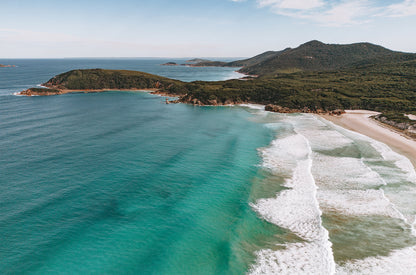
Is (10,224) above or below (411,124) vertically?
below

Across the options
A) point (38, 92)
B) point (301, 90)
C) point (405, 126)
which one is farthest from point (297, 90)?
point (38, 92)

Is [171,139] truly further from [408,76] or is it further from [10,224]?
[408,76]

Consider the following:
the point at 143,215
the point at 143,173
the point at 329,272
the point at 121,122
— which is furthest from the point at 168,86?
the point at 329,272

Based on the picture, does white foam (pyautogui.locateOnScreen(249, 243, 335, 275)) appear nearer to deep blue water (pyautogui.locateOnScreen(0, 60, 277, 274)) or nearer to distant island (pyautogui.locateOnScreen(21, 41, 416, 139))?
deep blue water (pyautogui.locateOnScreen(0, 60, 277, 274))

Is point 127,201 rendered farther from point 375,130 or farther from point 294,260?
point 375,130

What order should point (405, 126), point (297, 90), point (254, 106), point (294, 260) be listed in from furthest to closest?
point (297, 90), point (254, 106), point (405, 126), point (294, 260)

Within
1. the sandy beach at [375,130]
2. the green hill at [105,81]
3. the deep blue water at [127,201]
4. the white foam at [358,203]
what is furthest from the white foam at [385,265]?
the green hill at [105,81]
